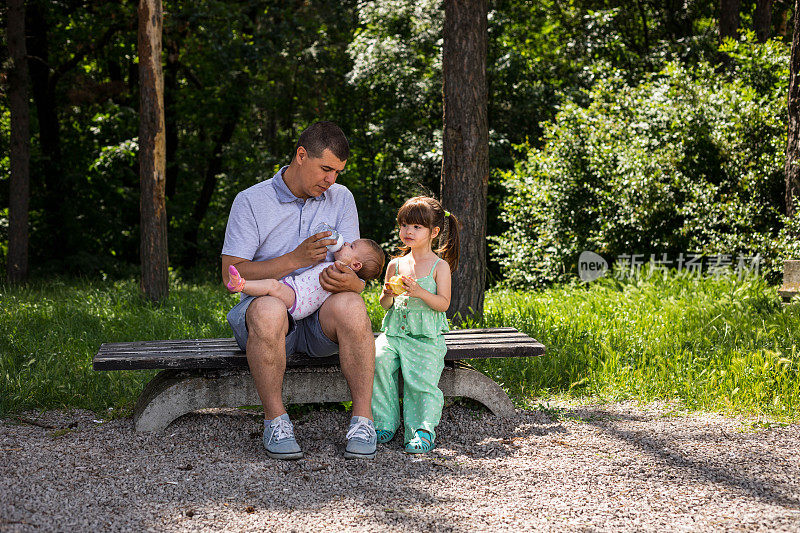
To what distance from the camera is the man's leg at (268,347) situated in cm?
358

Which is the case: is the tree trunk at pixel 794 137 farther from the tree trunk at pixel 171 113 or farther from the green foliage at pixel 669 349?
the tree trunk at pixel 171 113

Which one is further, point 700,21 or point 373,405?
point 700,21

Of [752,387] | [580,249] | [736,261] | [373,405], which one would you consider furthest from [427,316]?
[580,249]

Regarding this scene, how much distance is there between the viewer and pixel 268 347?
3.59 metres

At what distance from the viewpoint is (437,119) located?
46.4 ft

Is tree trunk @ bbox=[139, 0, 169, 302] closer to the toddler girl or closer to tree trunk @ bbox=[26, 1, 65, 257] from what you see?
the toddler girl


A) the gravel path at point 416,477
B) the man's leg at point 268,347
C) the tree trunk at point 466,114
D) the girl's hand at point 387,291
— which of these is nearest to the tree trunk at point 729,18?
the tree trunk at point 466,114

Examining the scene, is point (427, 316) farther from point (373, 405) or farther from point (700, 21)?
point (700, 21)

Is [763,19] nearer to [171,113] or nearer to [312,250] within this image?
[171,113]

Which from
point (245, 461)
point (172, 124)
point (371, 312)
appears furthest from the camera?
point (172, 124)

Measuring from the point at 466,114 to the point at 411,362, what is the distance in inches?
111

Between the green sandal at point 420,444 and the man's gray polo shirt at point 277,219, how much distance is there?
3.28ft

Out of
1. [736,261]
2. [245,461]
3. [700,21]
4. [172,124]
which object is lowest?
[245,461]

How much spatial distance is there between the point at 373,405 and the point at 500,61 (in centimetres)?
1029
